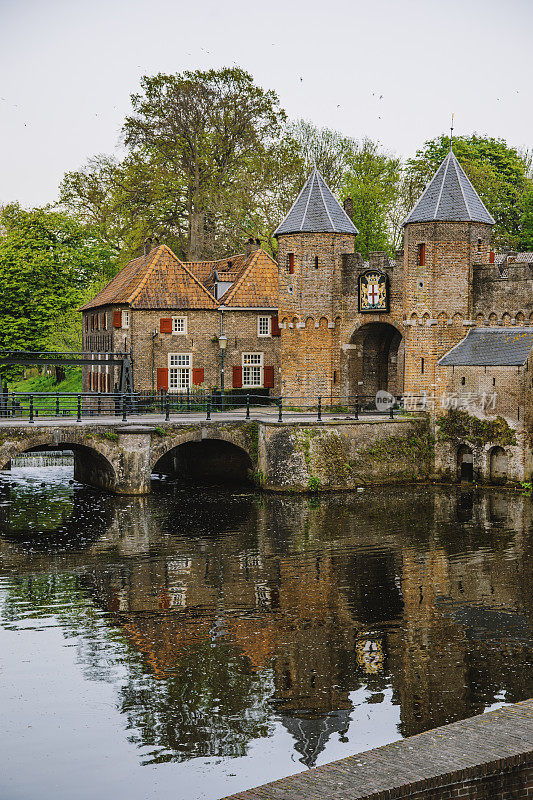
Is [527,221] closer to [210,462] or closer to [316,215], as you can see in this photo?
[316,215]

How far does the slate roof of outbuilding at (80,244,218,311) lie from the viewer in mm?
33906

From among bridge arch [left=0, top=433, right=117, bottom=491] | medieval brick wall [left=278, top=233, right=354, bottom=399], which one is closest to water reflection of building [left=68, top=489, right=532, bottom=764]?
bridge arch [left=0, top=433, right=117, bottom=491]

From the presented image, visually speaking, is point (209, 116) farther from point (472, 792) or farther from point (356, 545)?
point (472, 792)

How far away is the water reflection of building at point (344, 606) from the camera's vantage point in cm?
1127

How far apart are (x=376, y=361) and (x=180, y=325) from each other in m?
7.73

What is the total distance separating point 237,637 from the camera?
43.6ft

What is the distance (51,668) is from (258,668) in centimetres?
276

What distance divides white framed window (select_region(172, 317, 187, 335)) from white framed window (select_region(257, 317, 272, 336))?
294 cm

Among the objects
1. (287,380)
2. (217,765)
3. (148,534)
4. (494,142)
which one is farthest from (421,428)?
(494,142)

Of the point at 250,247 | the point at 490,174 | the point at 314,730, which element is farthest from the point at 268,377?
the point at 314,730

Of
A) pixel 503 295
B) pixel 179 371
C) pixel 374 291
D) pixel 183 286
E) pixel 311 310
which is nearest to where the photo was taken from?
pixel 503 295

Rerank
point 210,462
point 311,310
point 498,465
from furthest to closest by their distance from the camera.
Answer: point 311,310 → point 210,462 → point 498,465

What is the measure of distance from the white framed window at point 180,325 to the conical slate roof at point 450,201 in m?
9.99

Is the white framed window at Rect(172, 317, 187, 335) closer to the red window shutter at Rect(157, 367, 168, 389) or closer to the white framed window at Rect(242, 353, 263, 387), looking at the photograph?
the red window shutter at Rect(157, 367, 168, 389)
